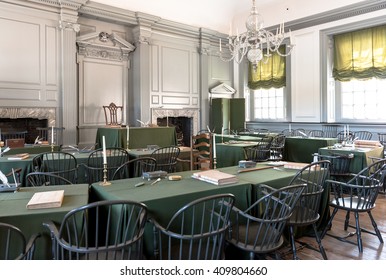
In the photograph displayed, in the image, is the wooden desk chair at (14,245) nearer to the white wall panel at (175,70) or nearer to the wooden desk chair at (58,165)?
the wooden desk chair at (58,165)

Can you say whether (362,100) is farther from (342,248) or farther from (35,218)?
(35,218)

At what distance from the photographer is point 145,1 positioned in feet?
28.1

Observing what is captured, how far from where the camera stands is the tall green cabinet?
9.70 metres

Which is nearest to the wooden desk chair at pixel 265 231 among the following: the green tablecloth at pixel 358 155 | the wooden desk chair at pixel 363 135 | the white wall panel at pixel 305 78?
the green tablecloth at pixel 358 155

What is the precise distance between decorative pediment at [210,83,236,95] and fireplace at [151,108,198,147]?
1036 millimetres

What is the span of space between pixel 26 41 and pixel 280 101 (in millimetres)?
7042

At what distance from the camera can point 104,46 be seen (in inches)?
313

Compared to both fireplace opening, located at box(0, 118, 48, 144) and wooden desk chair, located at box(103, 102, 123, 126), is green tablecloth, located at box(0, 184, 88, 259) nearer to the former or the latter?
fireplace opening, located at box(0, 118, 48, 144)

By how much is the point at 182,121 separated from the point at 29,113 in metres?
4.48

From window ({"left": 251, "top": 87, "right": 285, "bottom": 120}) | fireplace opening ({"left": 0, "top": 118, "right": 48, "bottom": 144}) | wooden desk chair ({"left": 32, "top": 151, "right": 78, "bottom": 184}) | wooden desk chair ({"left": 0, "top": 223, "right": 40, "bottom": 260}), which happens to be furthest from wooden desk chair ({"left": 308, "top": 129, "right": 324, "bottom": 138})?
wooden desk chair ({"left": 0, "top": 223, "right": 40, "bottom": 260})

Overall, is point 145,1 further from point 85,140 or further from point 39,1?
point 85,140

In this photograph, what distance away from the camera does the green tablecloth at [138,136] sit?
6062 millimetres

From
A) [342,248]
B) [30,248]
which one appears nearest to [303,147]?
[342,248]

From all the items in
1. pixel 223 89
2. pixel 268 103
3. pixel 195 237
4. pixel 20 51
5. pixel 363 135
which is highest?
pixel 20 51
